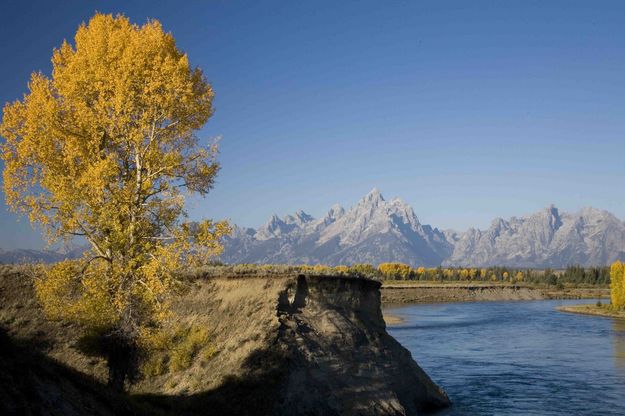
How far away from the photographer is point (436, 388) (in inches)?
1266

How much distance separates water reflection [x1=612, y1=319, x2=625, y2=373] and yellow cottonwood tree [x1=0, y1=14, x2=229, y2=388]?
149ft

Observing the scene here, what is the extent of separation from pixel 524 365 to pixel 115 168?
1711 inches

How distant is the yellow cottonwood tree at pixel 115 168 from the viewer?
21984 mm

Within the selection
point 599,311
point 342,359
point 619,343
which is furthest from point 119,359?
point 599,311

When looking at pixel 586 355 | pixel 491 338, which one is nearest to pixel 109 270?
pixel 586 355

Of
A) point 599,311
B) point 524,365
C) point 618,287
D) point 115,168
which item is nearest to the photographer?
point 115,168

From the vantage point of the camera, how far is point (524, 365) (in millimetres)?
50656

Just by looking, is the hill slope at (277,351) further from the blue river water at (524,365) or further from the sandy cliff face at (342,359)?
the blue river water at (524,365)

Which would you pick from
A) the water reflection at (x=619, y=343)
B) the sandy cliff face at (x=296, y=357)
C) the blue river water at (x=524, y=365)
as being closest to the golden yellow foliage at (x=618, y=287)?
the water reflection at (x=619, y=343)

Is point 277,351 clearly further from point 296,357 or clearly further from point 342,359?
point 342,359

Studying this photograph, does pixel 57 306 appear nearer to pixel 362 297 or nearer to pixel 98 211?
pixel 98 211

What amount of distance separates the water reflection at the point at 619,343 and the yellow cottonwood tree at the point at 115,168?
45279mm

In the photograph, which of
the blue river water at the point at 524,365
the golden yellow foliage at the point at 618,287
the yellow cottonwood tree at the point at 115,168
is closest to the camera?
the yellow cottonwood tree at the point at 115,168

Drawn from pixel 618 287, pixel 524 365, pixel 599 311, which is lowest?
pixel 599 311
